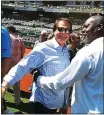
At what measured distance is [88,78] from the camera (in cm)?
200

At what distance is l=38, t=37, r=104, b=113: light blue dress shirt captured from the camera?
1957mm

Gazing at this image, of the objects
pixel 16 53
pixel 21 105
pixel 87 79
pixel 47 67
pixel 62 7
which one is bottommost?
pixel 21 105

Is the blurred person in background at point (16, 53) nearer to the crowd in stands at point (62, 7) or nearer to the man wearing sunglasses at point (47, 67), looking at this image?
the man wearing sunglasses at point (47, 67)

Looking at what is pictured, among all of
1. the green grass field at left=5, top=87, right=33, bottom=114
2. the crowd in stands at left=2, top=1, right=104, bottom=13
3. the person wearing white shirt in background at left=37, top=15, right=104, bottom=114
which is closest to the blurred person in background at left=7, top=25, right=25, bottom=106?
the green grass field at left=5, top=87, right=33, bottom=114

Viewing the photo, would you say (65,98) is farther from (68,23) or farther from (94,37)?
(94,37)

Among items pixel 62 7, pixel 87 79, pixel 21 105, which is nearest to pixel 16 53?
pixel 21 105

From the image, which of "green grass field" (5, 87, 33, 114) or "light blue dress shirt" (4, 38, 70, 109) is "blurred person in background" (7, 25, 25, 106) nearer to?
"green grass field" (5, 87, 33, 114)

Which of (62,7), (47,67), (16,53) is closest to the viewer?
(47,67)

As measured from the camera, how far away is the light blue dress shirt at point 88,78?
1.96 metres

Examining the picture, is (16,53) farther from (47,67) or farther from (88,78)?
(88,78)

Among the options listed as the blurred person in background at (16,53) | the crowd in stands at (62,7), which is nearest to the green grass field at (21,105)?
the blurred person in background at (16,53)

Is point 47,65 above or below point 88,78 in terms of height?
below

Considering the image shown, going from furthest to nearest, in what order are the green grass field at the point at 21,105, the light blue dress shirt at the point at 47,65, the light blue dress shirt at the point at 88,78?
the green grass field at the point at 21,105 → the light blue dress shirt at the point at 47,65 → the light blue dress shirt at the point at 88,78

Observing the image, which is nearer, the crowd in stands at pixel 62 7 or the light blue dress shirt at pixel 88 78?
Answer: the light blue dress shirt at pixel 88 78
